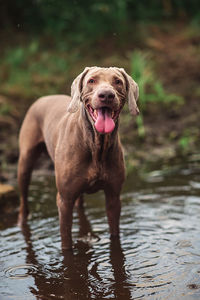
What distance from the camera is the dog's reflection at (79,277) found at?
12.0 feet

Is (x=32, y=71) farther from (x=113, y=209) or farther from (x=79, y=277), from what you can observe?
(x=79, y=277)

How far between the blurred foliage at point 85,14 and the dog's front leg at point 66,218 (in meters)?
8.70

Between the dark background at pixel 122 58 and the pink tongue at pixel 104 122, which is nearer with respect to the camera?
the pink tongue at pixel 104 122

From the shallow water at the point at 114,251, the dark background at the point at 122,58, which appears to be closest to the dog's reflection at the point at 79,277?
the shallow water at the point at 114,251

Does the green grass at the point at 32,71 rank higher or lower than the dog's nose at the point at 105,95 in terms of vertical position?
higher

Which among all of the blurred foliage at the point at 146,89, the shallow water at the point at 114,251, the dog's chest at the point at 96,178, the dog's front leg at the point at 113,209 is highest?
the blurred foliage at the point at 146,89

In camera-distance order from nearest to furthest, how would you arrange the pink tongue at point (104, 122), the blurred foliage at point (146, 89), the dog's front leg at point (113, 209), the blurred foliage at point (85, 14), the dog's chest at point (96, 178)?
the pink tongue at point (104, 122) < the dog's chest at point (96, 178) < the dog's front leg at point (113, 209) < the blurred foliage at point (146, 89) < the blurred foliage at point (85, 14)

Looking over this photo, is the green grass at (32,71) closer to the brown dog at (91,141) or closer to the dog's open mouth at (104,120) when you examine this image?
the brown dog at (91,141)

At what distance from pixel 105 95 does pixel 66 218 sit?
4.29 feet

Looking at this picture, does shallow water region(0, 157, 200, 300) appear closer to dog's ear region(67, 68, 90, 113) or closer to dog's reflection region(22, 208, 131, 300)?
dog's reflection region(22, 208, 131, 300)

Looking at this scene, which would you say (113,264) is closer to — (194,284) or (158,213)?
(194,284)

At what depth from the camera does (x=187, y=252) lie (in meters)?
4.27

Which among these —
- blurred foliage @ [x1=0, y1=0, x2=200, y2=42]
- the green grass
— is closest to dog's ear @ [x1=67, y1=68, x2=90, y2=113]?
the green grass

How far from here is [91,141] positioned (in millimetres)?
4141
